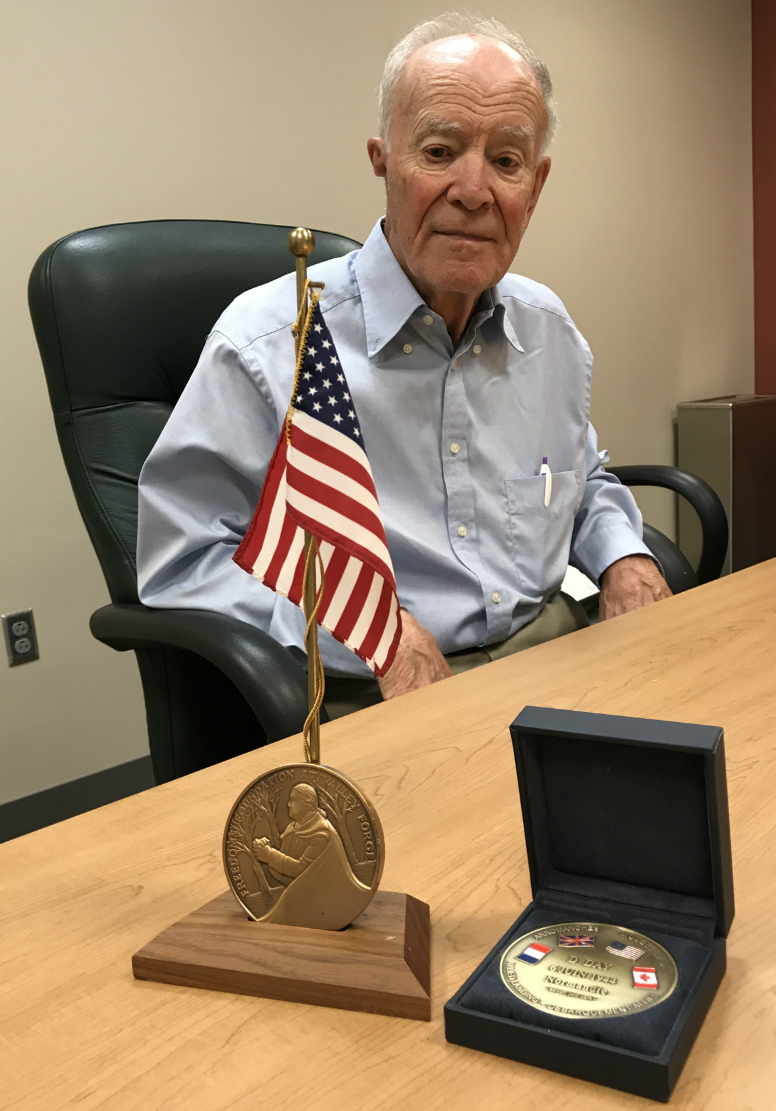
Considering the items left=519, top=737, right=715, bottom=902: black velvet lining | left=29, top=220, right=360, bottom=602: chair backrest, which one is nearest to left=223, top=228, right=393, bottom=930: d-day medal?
left=519, top=737, right=715, bottom=902: black velvet lining

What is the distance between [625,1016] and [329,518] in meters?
0.30

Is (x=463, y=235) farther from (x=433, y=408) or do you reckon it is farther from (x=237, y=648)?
(x=237, y=648)

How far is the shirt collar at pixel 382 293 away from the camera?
1457mm

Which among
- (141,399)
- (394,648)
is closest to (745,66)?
(141,399)

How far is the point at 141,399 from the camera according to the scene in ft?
4.72

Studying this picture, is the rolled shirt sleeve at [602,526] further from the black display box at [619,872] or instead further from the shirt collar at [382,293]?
the black display box at [619,872]

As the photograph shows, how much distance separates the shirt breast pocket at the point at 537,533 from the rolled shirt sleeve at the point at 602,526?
0.08 metres

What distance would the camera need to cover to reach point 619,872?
0.60 m

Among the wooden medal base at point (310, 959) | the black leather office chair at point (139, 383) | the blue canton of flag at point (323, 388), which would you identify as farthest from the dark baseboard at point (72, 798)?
the blue canton of flag at point (323, 388)

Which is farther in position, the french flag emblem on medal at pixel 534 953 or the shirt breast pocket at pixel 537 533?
the shirt breast pocket at pixel 537 533

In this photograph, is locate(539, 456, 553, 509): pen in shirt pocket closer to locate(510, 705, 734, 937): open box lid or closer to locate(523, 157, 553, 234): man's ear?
locate(523, 157, 553, 234): man's ear

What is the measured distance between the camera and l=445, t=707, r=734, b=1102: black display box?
0.49m

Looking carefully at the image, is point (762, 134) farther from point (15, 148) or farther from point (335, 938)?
point (335, 938)

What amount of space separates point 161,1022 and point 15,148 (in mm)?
2077
